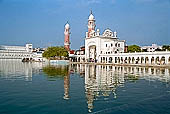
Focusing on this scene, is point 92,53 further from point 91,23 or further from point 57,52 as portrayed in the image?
point 57,52

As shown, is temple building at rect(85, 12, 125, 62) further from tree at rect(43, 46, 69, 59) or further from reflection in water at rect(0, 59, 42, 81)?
reflection in water at rect(0, 59, 42, 81)

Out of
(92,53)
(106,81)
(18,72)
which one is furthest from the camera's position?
(92,53)

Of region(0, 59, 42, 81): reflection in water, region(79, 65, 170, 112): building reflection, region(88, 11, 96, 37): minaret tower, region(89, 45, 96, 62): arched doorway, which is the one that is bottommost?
region(79, 65, 170, 112): building reflection

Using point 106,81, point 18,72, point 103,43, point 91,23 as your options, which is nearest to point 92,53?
point 103,43

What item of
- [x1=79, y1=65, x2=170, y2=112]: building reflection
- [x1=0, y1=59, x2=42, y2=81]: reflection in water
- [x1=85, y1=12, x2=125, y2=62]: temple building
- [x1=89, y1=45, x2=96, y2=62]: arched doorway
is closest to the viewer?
[x1=79, y1=65, x2=170, y2=112]: building reflection

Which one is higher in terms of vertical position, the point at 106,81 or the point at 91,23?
the point at 91,23

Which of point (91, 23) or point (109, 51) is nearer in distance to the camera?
point (109, 51)

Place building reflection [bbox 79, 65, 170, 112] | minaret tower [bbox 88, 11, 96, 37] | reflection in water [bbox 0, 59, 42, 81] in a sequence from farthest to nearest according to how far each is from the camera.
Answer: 1. minaret tower [bbox 88, 11, 96, 37]
2. reflection in water [bbox 0, 59, 42, 81]
3. building reflection [bbox 79, 65, 170, 112]

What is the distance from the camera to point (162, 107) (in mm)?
10602

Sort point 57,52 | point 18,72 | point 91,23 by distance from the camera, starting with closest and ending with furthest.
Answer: point 18,72 < point 91,23 < point 57,52

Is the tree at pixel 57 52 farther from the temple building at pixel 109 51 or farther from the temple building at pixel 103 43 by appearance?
the temple building at pixel 103 43

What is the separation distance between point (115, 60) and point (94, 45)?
549 inches

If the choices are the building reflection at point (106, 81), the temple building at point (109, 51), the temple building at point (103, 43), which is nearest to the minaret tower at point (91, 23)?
the temple building at point (109, 51)

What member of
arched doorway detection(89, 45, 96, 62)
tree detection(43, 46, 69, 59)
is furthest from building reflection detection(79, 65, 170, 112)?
tree detection(43, 46, 69, 59)
